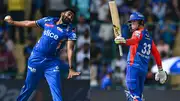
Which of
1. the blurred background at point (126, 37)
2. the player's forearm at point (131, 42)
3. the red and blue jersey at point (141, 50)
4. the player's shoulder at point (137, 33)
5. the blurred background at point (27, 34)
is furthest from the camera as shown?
the blurred background at point (126, 37)

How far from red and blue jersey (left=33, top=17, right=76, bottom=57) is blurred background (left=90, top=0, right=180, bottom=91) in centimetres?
470

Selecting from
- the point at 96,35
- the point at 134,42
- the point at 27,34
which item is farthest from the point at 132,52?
the point at 27,34

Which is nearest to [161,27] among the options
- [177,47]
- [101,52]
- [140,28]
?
[177,47]

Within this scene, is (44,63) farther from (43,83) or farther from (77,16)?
(77,16)

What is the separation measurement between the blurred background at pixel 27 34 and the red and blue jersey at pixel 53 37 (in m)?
3.83

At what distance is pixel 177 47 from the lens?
55.0 ft

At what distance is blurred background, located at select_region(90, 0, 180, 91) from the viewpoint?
1529 centimetres

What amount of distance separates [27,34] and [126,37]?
2930 millimetres

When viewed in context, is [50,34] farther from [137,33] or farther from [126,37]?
[126,37]

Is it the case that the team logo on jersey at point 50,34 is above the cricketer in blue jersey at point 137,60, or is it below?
above

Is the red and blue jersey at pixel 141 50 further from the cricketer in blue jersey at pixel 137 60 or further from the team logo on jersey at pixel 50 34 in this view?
the team logo on jersey at pixel 50 34

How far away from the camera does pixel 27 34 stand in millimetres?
16578

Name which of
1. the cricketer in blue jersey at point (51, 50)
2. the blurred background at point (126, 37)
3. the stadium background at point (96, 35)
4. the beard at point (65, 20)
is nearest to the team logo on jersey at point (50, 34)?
the cricketer in blue jersey at point (51, 50)

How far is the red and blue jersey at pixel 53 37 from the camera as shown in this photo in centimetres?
1022
